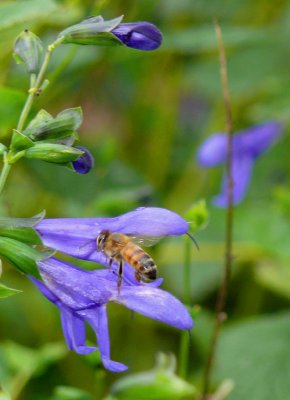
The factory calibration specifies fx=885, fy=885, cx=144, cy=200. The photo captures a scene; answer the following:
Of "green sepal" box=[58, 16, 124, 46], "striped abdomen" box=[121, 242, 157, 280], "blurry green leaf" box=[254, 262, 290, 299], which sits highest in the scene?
"green sepal" box=[58, 16, 124, 46]

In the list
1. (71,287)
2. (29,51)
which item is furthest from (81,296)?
(29,51)

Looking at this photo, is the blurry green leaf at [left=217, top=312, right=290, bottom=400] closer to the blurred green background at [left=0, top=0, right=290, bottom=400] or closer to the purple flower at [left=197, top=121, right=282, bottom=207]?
the blurred green background at [left=0, top=0, right=290, bottom=400]

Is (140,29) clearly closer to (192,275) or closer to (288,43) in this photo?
(192,275)

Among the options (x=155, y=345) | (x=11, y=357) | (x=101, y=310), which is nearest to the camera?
(x=101, y=310)

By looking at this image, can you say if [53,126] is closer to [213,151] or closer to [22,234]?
[22,234]

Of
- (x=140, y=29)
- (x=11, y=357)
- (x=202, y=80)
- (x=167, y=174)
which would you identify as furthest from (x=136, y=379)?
(x=202, y=80)

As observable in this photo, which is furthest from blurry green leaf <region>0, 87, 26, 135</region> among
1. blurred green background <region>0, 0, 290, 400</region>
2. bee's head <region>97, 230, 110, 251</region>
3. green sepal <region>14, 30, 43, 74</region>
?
bee's head <region>97, 230, 110, 251</region>

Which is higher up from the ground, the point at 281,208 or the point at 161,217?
the point at 161,217
